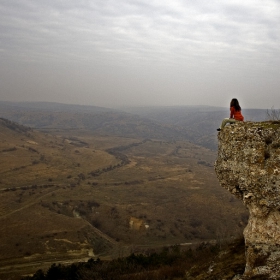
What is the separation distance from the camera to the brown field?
2127 inches

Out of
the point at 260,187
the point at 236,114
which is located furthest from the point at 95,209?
the point at 260,187

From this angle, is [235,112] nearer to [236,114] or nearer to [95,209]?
[236,114]

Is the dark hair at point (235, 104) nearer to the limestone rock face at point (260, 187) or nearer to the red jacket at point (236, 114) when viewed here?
the red jacket at point (236, 114)

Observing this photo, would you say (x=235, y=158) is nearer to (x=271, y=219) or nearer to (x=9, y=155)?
(x=271, y=219)

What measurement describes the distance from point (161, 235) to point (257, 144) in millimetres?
59502

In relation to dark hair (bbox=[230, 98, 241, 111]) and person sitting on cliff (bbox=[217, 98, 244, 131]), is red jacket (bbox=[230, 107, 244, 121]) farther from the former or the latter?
dark hair (bbox=[230, 98, 241, 111])

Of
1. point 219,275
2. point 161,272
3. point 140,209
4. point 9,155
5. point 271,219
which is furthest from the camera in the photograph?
point 9,155

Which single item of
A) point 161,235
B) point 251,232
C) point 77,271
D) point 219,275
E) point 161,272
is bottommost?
point 161,235

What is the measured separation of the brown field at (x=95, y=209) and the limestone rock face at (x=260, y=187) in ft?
128

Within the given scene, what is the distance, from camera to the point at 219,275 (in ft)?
49.2

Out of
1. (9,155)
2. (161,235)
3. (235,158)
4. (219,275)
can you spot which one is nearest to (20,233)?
(161,235)

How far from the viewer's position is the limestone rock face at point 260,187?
1150 centimetres

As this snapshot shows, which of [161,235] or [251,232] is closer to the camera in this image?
[251,232]

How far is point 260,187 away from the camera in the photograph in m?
11.9
